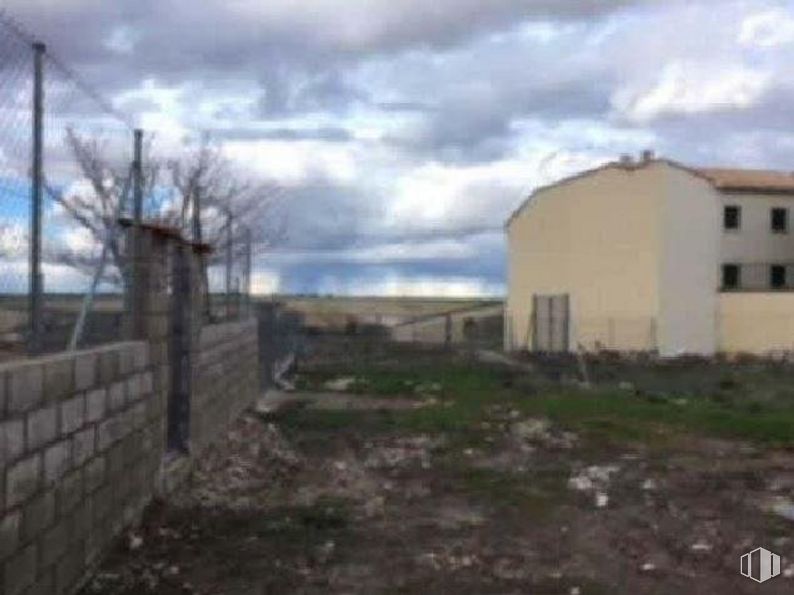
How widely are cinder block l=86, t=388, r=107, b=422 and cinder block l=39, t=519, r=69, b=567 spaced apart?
90cm

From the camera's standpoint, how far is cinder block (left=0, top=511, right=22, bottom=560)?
7.11 meters

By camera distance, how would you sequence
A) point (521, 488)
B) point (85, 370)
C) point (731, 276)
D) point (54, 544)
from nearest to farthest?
point (54, 544) → point (85, 370) → point (521, 488) → point (731, 276)

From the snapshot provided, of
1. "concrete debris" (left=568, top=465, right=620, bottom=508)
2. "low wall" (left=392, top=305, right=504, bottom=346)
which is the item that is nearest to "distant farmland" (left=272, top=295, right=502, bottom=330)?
"low wall" (left=392, top=305, right=504, bottom=346)

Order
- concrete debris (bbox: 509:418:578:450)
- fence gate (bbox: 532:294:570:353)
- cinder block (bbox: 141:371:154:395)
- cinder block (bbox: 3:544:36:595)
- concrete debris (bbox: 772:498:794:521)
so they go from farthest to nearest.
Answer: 1. fence gate (bbox: 532:294:570:353)
2. concrete debris (bbox: 509:418:578:450)
3. concrete debris (bbox: 772:498:794:521)
4. cinder block (bbox: 141:371:154:395)
5. cinder block (bbox: 3:544:36:595)

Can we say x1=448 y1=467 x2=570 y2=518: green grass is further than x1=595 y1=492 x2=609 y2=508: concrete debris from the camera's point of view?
Yes

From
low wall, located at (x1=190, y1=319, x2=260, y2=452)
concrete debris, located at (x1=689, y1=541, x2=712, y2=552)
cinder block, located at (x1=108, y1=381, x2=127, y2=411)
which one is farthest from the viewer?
low wall, located at (x1=190, y1=319, x2=260, y2=452)

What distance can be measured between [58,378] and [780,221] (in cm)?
5848

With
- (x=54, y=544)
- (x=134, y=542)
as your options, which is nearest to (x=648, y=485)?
(x=134, y=542)

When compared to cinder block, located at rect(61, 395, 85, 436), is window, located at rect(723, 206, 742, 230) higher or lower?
higher

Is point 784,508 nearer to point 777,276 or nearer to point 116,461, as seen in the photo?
point 116,461

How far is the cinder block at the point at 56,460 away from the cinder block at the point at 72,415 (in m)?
0.08

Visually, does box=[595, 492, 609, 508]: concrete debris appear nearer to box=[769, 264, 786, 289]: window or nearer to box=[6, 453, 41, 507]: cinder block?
box=[6, 453, 41, 507]: cinder block

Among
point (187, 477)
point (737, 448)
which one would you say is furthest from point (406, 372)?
point (187, 477)

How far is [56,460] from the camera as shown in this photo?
837cm
